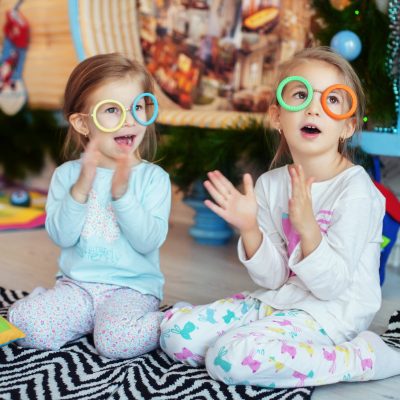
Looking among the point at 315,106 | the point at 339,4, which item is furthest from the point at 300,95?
the point at 339,4

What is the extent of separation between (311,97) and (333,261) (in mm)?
278

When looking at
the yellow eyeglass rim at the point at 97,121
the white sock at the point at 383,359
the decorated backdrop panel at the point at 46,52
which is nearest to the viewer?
the white sock at the point at 383,359

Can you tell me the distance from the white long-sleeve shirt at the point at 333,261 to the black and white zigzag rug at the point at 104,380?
0.16 metres

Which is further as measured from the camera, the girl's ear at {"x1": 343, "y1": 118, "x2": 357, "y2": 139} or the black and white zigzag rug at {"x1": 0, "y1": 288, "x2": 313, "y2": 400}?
the girl's ear at {"x1": 343, "y1": 118, "x2": 357, "y2": 139}

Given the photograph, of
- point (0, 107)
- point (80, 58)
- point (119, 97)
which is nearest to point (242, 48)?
point (80, 58)

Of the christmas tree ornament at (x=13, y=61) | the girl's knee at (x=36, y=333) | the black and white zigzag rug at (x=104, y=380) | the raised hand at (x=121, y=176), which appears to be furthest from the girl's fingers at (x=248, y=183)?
the christmas tree ornament at (x=13, y=61)

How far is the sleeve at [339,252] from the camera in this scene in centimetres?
106

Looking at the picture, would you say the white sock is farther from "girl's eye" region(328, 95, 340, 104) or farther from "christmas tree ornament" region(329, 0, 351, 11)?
"christmas tree ornament" region(329, 0, 351, 11)

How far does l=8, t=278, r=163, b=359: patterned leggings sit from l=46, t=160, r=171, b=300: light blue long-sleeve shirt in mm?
28

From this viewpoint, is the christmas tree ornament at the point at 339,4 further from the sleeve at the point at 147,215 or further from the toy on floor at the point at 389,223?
the sleeve at the point at 147,215

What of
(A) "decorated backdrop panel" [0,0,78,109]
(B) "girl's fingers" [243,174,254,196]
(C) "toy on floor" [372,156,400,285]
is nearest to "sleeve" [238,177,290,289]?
(B) "girl's fingers" [243,174,254,196]

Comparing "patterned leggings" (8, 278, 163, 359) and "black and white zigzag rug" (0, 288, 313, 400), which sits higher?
"patterned leggings" (8, 278, 163, 359)

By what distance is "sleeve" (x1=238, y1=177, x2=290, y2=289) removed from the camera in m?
1.15

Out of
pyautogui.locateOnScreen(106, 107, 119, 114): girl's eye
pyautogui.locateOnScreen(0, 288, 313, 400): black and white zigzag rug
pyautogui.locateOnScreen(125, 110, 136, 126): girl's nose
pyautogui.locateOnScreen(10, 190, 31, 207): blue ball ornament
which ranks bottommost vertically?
pyautogui.locateOnScreen(10, 190, 31, 207): blue ball ornament
